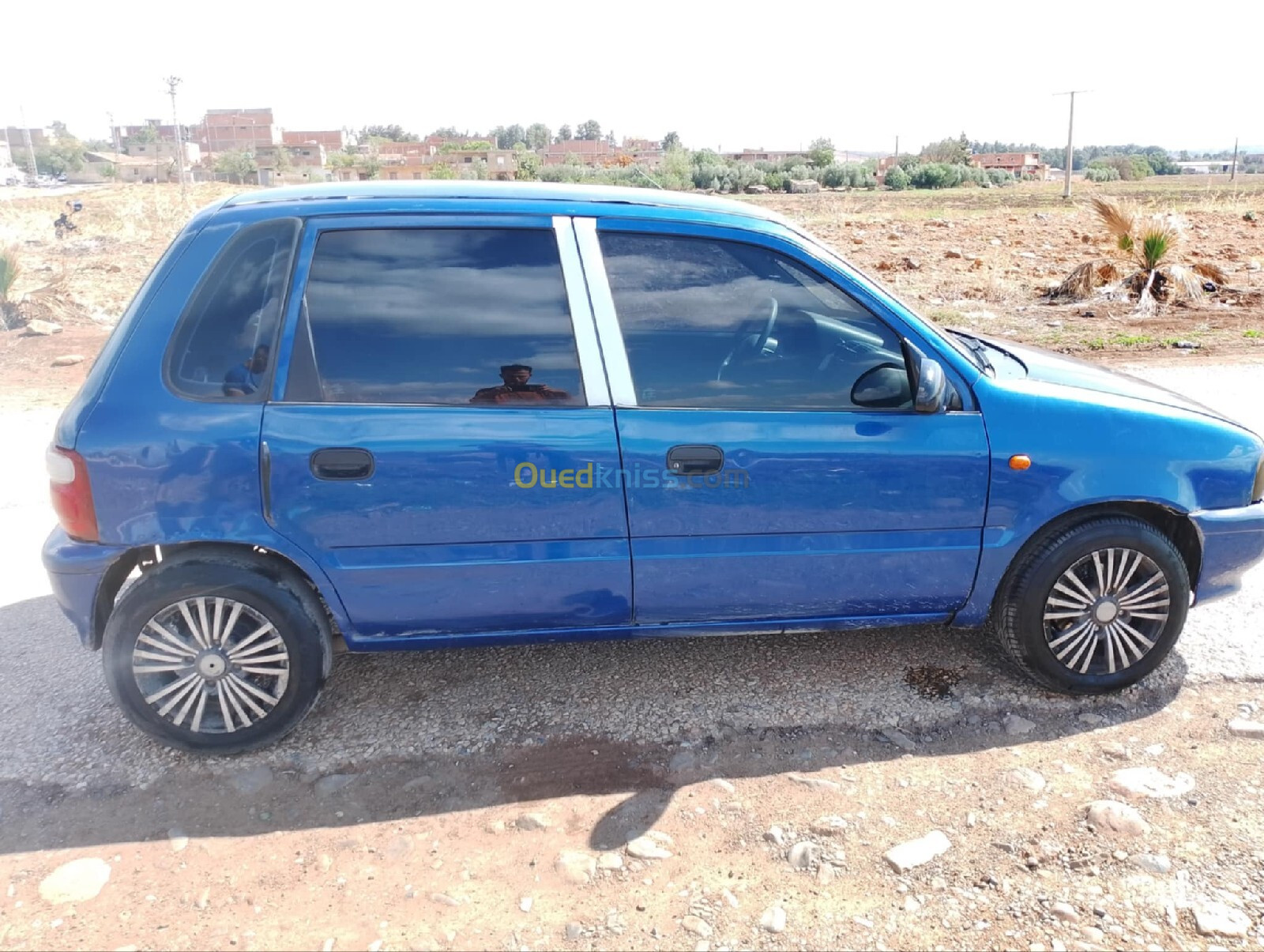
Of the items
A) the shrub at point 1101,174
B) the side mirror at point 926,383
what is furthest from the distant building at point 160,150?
the side mirror at point 926,383

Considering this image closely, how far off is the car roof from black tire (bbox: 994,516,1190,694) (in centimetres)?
162

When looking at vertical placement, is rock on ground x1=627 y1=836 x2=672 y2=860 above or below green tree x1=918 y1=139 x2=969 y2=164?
below

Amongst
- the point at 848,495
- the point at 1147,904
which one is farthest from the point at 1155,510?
the point at 1147,904

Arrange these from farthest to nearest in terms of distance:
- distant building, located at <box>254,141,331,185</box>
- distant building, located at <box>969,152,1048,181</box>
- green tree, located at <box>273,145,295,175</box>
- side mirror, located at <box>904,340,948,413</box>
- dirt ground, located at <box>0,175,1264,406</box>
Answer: distant building, located at <box>969,152,1048,181</box> < distant building, located at <box>254,141,331,185</box> < green tree, located at <box>273,145,295,175</box> < dirt ground, located at <box>0,175,1264,406</box> < side mirror, located at <box>904,340,948,413</box>

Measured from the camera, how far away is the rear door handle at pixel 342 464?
11.1ft

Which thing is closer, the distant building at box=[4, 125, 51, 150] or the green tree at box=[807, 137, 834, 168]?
the green tree at box=[807, 137, 834, 168]

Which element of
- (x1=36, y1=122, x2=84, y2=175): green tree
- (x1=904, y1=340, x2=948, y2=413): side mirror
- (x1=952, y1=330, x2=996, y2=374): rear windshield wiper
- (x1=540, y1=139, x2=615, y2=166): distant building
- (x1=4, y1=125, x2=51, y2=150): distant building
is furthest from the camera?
(x1=4, y1=125, x2=51, y2=150): distant building

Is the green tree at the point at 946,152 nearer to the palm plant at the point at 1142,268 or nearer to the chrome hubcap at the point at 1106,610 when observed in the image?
the palm plant at the point at 1142,268

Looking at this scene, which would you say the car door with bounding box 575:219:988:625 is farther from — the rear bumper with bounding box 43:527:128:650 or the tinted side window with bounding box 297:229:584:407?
the rear bumper with bounding box 43:527:128:650

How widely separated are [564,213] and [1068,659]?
2.49 meters

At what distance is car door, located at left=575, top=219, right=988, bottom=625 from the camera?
3.54 m

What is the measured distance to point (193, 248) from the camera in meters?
3.48

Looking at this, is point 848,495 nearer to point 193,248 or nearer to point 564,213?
point 564,213

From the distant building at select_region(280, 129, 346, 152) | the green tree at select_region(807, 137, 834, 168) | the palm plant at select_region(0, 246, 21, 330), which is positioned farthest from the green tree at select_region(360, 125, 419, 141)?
the palm plant at select_region(0, 246, 21, 330)
